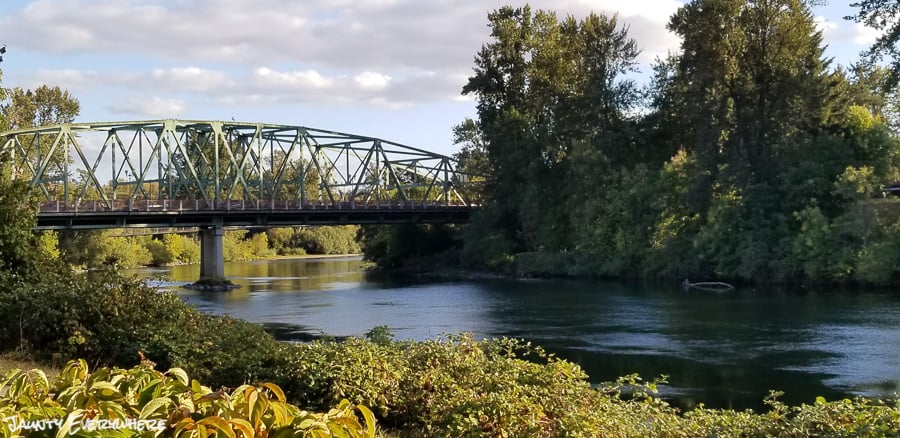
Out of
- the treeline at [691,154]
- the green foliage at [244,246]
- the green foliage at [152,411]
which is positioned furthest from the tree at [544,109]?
the green foliage at [152,411]

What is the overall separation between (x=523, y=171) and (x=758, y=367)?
4455 cm

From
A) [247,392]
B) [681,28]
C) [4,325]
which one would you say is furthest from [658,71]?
[247,392]

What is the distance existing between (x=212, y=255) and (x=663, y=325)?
1527 inches

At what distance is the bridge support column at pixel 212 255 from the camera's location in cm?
6069

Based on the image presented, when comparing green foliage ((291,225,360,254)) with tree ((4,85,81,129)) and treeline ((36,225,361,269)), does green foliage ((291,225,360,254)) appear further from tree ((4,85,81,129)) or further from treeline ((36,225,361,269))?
tree ((4,85,81,129))

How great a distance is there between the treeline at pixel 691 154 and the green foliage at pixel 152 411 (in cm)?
4328

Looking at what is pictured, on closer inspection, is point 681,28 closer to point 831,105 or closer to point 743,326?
point 831,105

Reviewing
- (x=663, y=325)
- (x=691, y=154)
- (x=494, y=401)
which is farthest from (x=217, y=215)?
(x=494, y=401)

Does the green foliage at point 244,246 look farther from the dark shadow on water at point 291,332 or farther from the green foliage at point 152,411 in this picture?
the green foliage at point 152,411

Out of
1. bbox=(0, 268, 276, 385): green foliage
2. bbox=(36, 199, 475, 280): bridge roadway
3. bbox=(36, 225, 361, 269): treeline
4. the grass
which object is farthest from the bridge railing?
the grass

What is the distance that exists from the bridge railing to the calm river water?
8605mm

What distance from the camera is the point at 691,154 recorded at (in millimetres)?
58938

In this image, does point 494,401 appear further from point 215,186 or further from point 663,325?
point 215,186

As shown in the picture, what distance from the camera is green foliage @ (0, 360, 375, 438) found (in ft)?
12.4
